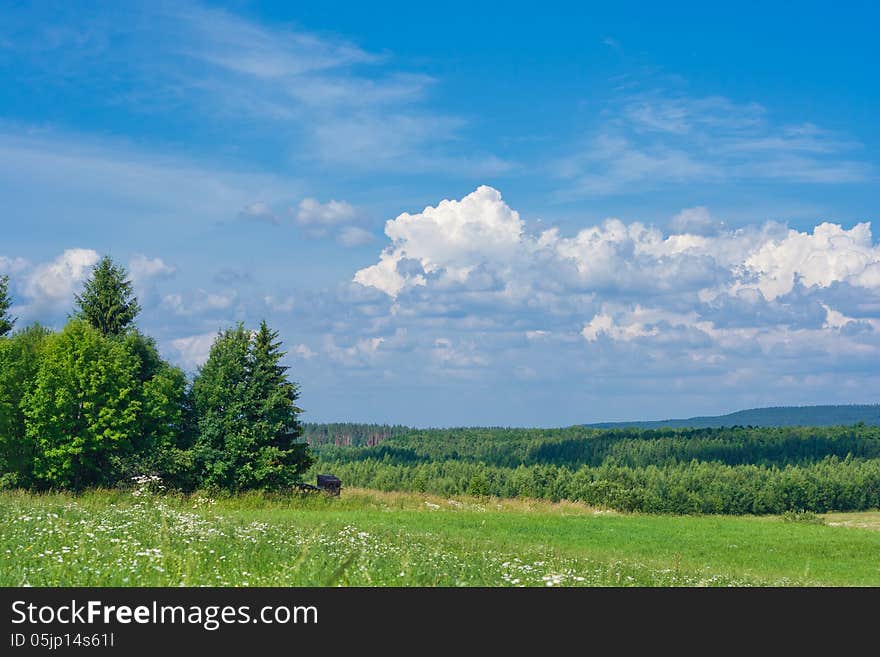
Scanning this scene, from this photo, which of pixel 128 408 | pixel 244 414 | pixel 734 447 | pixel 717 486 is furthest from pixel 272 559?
pixel 734 447

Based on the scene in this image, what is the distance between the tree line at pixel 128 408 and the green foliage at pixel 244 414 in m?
0.06

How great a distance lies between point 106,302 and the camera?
48.7 meters

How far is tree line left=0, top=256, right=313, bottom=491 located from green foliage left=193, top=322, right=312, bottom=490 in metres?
0.06

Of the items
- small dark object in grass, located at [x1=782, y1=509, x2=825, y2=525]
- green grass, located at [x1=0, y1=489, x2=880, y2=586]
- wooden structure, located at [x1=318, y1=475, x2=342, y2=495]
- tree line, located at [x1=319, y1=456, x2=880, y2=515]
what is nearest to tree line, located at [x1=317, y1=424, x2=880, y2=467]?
tree line, located at [x1=319, y1=456, x2=880, y2=515]

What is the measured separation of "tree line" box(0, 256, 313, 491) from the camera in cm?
4069

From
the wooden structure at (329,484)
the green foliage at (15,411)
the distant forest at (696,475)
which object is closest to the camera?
the green foliage at (15,411)

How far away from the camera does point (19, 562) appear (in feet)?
37.7

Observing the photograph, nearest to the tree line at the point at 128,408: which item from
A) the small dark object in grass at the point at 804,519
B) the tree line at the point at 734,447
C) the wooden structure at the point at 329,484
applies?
the wooden structure at the point at 329,484

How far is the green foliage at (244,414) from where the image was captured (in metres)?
46.4

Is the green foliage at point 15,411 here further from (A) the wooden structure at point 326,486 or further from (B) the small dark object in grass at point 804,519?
(B) the small dark object in grass at point 804,519

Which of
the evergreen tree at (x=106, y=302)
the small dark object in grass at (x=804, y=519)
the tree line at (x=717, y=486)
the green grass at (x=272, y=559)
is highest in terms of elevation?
the evergreen tree at (x=106, y=302)

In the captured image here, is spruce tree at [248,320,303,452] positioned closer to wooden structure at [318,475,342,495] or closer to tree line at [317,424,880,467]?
wooden structure at [318,475,342,495]
